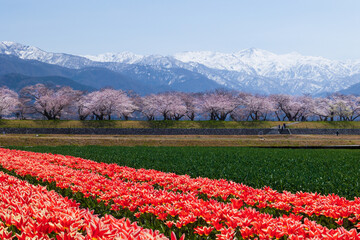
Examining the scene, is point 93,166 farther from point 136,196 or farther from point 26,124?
point 26,124

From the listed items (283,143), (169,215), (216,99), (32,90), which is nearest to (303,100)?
(216,99)

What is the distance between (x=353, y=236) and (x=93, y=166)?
43.7 feet

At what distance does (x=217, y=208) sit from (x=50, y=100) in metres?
89.0

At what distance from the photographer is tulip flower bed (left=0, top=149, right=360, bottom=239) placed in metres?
5.26

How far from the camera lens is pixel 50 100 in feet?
290

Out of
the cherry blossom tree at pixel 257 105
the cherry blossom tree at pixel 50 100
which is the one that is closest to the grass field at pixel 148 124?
the cherry blossom tree at pixel 50 100

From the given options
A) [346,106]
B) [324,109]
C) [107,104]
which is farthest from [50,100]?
[346,106]

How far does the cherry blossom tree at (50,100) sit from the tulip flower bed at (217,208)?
8111 cm

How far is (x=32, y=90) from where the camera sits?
9550cm

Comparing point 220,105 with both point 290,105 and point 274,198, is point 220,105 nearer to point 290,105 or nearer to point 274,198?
point 290,105

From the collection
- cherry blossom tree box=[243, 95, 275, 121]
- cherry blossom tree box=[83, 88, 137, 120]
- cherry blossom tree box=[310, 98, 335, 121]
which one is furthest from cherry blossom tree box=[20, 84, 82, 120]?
cherry blossom tree box=[310, 98, 335, 121]

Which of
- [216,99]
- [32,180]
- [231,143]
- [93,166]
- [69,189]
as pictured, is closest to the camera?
[69,189]

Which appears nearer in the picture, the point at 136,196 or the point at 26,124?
the point at 136,196

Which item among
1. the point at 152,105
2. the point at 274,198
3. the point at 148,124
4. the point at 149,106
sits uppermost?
the point at 152,105
